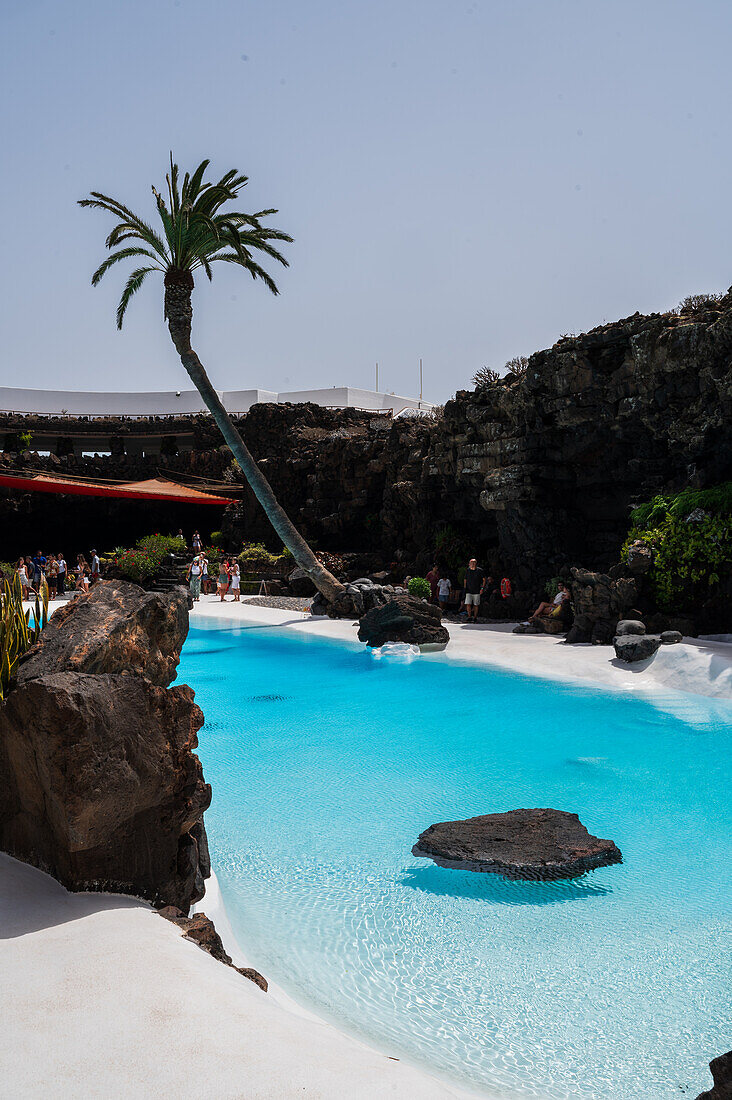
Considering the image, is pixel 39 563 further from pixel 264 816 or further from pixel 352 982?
pixel 352 982

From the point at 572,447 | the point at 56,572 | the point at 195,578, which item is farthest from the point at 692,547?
the point at 56,572

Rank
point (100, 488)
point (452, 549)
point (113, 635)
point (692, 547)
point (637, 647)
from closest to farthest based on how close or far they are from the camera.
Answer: point (113, 635) < point (637, 647) < point (692, 547) < point (452, 549) < point (100, 488)

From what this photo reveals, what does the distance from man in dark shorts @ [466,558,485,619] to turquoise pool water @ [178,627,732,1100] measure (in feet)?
25.7

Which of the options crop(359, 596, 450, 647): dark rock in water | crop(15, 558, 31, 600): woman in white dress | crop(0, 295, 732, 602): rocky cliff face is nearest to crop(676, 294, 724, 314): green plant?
crop(0, 295, 732, 602): rocky cliff face

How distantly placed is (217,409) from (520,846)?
49.9ft

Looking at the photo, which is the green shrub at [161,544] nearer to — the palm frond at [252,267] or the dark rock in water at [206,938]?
the palm frond at [252,267]

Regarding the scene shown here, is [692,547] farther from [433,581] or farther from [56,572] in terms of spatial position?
[56,572]

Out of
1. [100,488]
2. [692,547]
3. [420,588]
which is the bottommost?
[420,588]

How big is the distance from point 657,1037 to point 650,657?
9.12 meters

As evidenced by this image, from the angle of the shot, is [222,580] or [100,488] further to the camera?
[100,488]

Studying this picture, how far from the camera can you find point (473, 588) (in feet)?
62.7

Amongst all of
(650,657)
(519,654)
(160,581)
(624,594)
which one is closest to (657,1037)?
(650,657)

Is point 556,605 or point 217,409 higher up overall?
point 217,409

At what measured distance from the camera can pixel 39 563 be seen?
24281 mm
